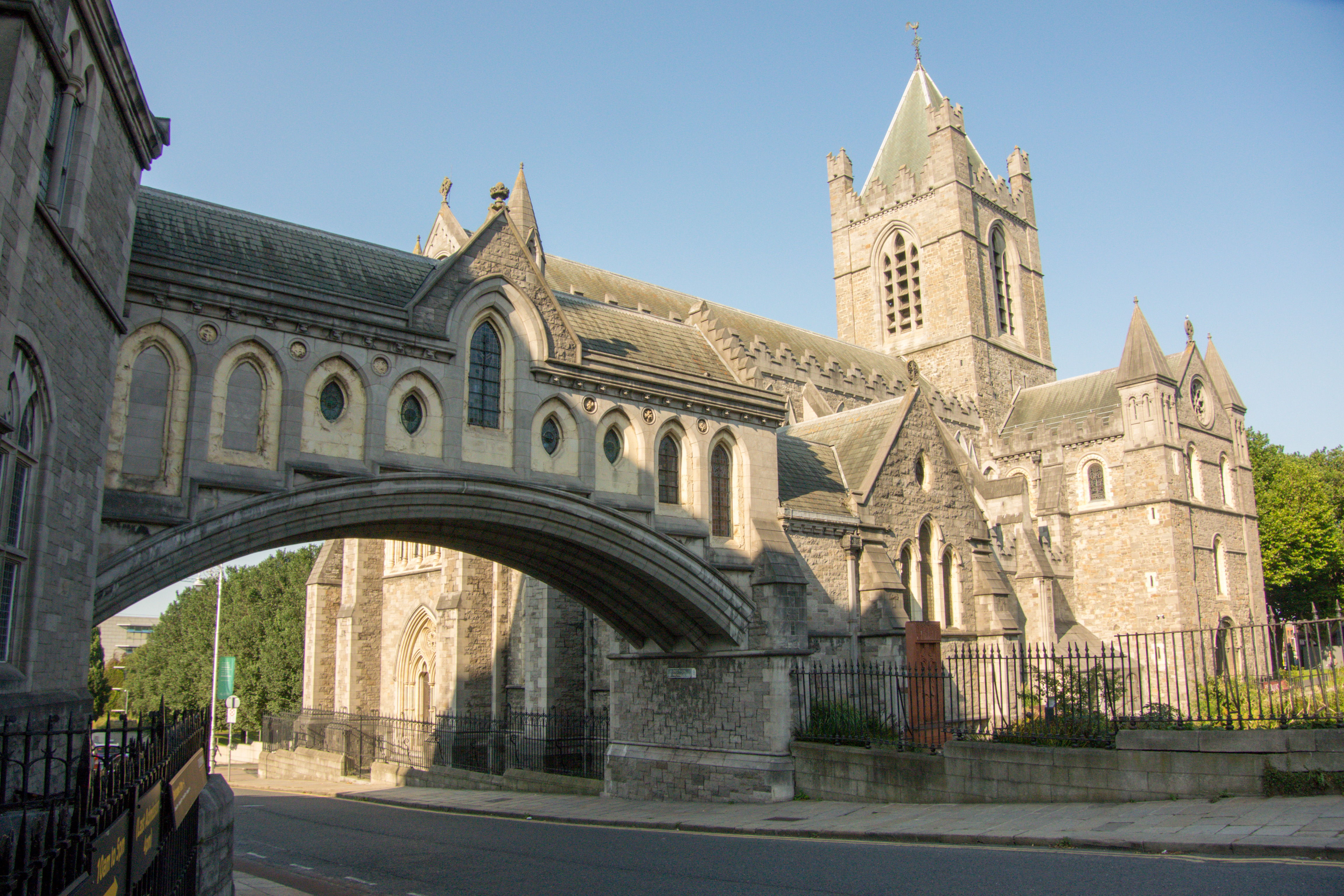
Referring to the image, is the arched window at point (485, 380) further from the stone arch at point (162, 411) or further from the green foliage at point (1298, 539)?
the green foliage at point (1298, 539)

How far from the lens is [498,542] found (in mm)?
15648

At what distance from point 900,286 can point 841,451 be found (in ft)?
112

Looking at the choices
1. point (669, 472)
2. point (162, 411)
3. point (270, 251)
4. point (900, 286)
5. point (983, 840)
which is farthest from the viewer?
point (900, 286)

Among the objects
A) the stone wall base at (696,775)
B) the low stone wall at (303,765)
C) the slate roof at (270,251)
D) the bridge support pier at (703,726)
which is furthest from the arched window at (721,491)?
the low stone wall at (303,765)

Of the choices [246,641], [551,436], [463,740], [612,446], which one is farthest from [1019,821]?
[246,641]

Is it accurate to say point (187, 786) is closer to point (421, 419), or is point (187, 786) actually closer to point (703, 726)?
point (421, 419)

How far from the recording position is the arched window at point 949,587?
23984mm

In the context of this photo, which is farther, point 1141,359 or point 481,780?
point 1141,359

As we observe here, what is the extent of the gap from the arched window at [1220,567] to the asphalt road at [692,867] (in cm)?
3689

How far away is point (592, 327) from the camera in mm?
17156

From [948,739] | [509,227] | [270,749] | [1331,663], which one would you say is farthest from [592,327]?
[270,749]

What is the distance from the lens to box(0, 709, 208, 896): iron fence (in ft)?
12.7

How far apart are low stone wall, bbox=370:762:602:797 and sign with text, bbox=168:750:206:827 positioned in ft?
37.6

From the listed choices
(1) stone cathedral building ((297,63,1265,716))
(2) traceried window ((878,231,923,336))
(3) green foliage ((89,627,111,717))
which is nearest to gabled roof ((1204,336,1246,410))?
(1) stone cathedral building ((297,63,1265,716))
